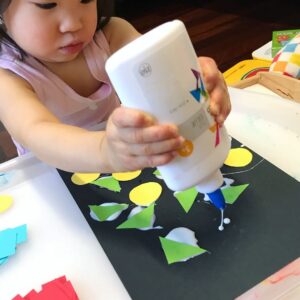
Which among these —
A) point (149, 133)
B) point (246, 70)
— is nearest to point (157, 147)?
point (149, 133)

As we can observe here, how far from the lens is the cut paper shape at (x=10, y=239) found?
0.43m

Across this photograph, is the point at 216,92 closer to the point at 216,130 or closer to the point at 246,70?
the point at 216,130

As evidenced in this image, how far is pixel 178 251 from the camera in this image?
381 millimetres

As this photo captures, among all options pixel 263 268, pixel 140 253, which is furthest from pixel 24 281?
pixel 263 268

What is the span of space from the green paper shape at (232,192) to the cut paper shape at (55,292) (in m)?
0.18

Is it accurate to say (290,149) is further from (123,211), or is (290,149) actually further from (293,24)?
(293,24)

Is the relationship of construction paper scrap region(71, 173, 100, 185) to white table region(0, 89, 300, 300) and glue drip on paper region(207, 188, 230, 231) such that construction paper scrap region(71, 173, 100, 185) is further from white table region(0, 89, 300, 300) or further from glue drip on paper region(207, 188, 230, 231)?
glue drip on paper region(207, 188, 230, 231)

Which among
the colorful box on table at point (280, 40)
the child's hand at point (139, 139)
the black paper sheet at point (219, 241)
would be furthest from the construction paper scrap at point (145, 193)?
the colorful box on table at point (280, 40)

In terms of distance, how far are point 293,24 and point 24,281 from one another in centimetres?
162

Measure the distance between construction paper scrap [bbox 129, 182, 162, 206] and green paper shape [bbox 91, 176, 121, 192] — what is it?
22 millimetres

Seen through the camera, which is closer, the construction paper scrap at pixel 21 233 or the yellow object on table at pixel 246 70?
the construction paper scrap at pixel 21 233

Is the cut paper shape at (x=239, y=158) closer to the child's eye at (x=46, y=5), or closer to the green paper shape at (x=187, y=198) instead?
the green paper shape at (x=187, y=198)

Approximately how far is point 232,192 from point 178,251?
0.09 metres

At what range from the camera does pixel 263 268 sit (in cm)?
34
